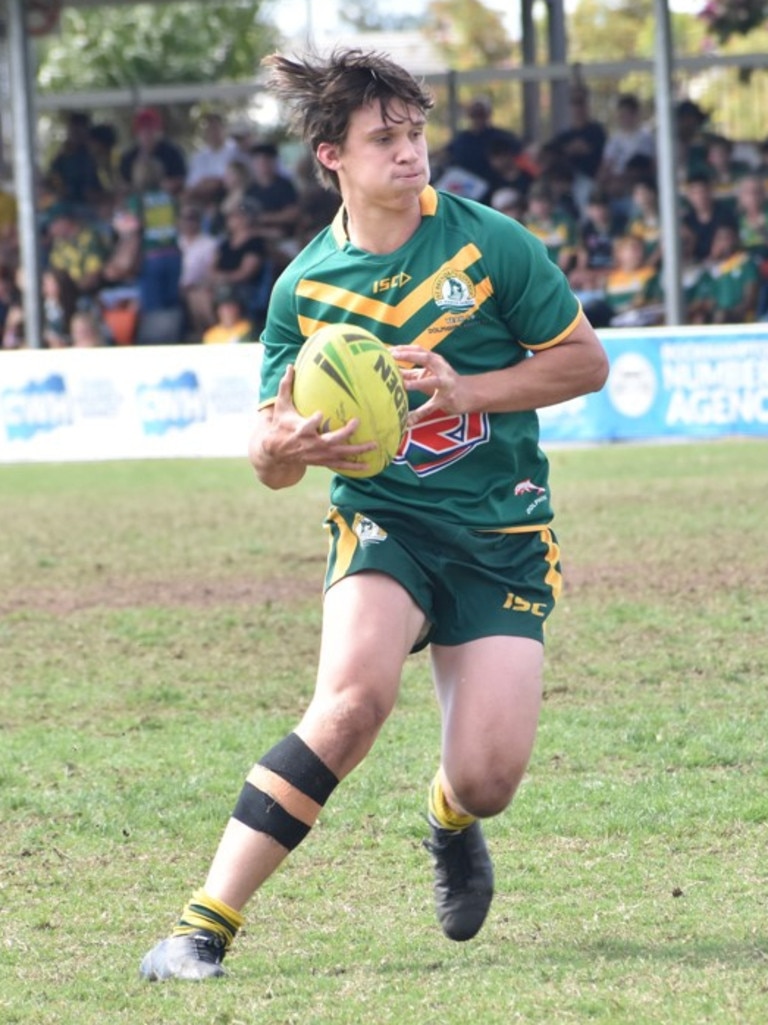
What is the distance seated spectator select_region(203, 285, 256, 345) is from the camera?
813 inches

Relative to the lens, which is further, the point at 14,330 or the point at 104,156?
the point at 104,156

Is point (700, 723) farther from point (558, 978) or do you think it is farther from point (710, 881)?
point (558, 978)

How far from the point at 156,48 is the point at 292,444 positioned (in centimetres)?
4841

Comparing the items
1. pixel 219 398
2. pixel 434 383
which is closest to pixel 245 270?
pixel 219 398

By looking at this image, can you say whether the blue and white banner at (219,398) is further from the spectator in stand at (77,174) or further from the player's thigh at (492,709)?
the player's thigh at (492,709)

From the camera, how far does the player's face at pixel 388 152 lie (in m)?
4.57

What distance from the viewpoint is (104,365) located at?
17.5 meters

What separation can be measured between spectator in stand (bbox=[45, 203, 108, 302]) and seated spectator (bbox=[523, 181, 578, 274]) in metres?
5.39

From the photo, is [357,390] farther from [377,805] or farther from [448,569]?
[377,805]

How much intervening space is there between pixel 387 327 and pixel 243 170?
18.2 metres

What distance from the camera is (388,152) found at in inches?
181

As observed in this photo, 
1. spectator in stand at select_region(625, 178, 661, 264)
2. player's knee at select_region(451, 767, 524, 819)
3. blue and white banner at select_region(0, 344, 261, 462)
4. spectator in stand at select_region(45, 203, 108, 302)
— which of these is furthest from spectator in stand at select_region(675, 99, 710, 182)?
player's knee at select_region(451, 767, 524, 819)

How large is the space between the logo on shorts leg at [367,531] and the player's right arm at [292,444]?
0.20m

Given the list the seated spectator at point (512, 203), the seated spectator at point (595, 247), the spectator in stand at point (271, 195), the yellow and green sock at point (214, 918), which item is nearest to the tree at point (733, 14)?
the seated spectator at point (595, 247)
